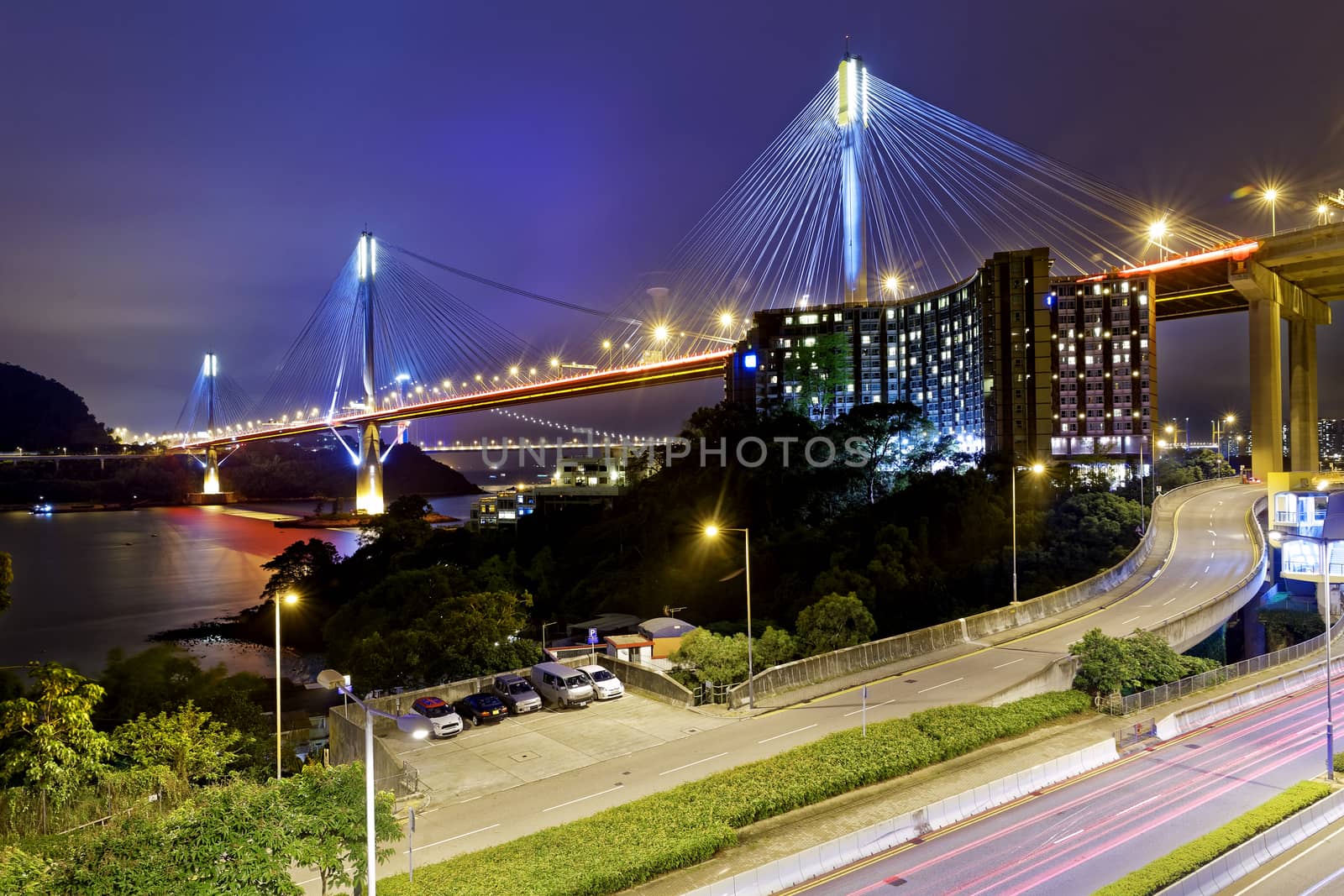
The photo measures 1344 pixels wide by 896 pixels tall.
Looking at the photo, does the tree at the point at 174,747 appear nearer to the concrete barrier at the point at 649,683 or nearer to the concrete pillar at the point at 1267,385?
the concrete barrier at the point at 649,683

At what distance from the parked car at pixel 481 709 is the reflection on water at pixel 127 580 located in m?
26.3

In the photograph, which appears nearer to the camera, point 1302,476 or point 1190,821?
point 1190,821

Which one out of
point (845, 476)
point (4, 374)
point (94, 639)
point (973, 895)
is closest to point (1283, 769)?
point (973, 895)

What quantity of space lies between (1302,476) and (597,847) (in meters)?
39.7

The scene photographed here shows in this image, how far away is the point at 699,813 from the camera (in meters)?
11.5

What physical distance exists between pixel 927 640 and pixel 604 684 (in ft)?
28.0

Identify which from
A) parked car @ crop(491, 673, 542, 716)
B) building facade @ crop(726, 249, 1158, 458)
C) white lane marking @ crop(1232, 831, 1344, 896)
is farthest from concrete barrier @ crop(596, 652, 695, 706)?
building facade @ crop(726, 249, 1158, 458)

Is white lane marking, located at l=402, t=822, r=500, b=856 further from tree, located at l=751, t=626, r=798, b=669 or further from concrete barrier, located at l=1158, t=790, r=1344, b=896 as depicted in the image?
tree, located at l=751, t=626, r=798, b=669

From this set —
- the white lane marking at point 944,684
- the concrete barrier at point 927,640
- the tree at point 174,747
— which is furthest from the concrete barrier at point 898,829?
the tree at point 174,747

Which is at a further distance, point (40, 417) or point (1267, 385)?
point (40, 417)

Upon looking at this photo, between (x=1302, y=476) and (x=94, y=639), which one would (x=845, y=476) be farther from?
(x=94, y=639)

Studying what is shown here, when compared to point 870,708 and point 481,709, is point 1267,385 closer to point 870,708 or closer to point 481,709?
point 870,708

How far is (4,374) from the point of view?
148 metres

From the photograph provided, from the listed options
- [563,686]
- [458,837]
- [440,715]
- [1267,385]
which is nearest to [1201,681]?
[563,686]
